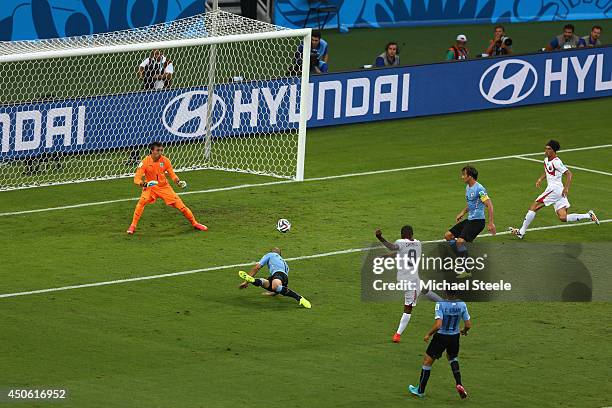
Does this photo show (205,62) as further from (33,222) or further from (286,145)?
(33,222)

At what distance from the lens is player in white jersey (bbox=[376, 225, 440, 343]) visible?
64.4 ft

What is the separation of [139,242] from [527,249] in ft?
23.1

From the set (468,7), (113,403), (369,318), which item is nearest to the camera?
(113,403)

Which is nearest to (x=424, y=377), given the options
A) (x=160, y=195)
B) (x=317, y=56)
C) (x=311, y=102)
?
(x=160, y=195)

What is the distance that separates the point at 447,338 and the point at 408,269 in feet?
9.40

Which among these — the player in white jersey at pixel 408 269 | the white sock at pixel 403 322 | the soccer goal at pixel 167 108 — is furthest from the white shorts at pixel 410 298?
the soccer goal at pixel 167 108

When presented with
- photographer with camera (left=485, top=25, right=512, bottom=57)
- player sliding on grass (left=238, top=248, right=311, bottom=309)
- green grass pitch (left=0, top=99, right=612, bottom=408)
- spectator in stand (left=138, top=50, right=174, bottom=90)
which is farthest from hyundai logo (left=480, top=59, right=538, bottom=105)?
player sliding on grass (left=238, top=248, right=311, bottom=309)

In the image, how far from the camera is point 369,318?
20.8 meters

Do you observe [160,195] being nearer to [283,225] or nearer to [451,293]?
[283,225]

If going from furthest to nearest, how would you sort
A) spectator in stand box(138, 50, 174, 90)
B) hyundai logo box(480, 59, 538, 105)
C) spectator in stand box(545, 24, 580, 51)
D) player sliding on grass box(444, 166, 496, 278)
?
spectator in stand box(545, 24, 580, 51) → hyundai logo box(480, 59, 538, 105) → spectator in stand box(138, 50, 174, 90) → player sliding on grass box(444, 166, 496, 278)

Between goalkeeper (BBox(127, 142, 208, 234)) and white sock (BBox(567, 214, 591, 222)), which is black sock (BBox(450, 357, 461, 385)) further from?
goalkeeper (BBox(127, 142, 208, 234))

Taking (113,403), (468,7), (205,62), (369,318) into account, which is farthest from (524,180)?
(468,7)

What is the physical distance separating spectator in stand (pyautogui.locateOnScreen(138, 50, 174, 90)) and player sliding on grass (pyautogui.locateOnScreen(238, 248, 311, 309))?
10.2 m

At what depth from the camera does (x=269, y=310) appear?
69.2 ft
